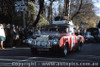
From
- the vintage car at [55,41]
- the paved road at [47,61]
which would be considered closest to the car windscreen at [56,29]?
the vintage car at [55,41]

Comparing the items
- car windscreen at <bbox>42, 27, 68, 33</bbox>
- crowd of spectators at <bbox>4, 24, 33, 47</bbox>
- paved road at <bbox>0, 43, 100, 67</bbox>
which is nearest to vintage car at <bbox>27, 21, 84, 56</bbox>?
car windscreen at <bbox>42, 27, 68, 33</bbox>

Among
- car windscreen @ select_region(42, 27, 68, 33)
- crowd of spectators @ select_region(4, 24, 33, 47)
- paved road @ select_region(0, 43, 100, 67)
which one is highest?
car windscreen @ select_region(42, 27, 68, 33)

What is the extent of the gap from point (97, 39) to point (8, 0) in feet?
46.9

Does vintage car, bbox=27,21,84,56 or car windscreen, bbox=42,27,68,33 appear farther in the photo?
car windscreen, bbox=42,27,68,33

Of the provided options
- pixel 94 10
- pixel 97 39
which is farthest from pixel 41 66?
pixel 94 10

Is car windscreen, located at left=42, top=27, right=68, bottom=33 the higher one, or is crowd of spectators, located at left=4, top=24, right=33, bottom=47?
car windscreen, located at left=42, top=27, right=68, bottom=33

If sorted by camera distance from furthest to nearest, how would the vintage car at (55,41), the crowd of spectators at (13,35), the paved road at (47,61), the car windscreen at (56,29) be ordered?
the crowd of spectators at (13,35)
the car windscreen at (56,29)
the vintage car at (55,41)
the paved road at (47,61)

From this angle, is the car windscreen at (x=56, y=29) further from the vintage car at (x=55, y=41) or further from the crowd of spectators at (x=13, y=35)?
the crowd of spectators at (x=13, y=35)

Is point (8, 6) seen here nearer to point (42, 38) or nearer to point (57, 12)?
point (42, 38)

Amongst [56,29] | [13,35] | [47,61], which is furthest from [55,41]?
[13,35]

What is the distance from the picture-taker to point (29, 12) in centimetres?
2147

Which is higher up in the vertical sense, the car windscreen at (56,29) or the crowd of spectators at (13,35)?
the car windscreen at (56,29)

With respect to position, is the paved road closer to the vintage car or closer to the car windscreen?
the vintage car

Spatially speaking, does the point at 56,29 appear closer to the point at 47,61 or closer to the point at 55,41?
the point at 55,41
